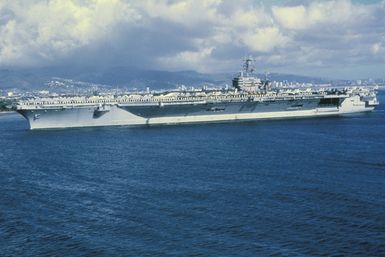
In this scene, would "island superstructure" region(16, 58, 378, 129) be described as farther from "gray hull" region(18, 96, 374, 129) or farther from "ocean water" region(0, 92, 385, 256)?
"ocean water" region(0, 92, 385, 256)

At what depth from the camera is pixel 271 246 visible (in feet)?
59.0

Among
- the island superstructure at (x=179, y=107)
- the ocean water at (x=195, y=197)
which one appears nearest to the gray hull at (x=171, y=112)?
the island superstructure at (x=179, y=107)

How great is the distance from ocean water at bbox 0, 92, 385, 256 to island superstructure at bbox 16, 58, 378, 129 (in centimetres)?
986

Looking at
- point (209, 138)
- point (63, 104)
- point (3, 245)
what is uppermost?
point (63, 104)

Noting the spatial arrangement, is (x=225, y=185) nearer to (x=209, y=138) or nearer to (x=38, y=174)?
(x=38, y=174)

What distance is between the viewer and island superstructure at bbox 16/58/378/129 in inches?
2112

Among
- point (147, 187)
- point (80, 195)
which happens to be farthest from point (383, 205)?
point (80, 195)

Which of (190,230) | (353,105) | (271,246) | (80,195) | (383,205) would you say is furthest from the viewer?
(353,105)

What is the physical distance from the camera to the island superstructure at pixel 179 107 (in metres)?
53.7

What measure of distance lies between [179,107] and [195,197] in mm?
33154

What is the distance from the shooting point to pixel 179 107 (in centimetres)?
5725

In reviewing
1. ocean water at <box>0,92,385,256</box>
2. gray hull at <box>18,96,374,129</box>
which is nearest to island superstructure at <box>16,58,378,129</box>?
gray hull at <box>18,96,374,129</box>

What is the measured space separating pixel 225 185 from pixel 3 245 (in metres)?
11.3

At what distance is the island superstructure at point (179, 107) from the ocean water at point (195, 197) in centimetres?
986
